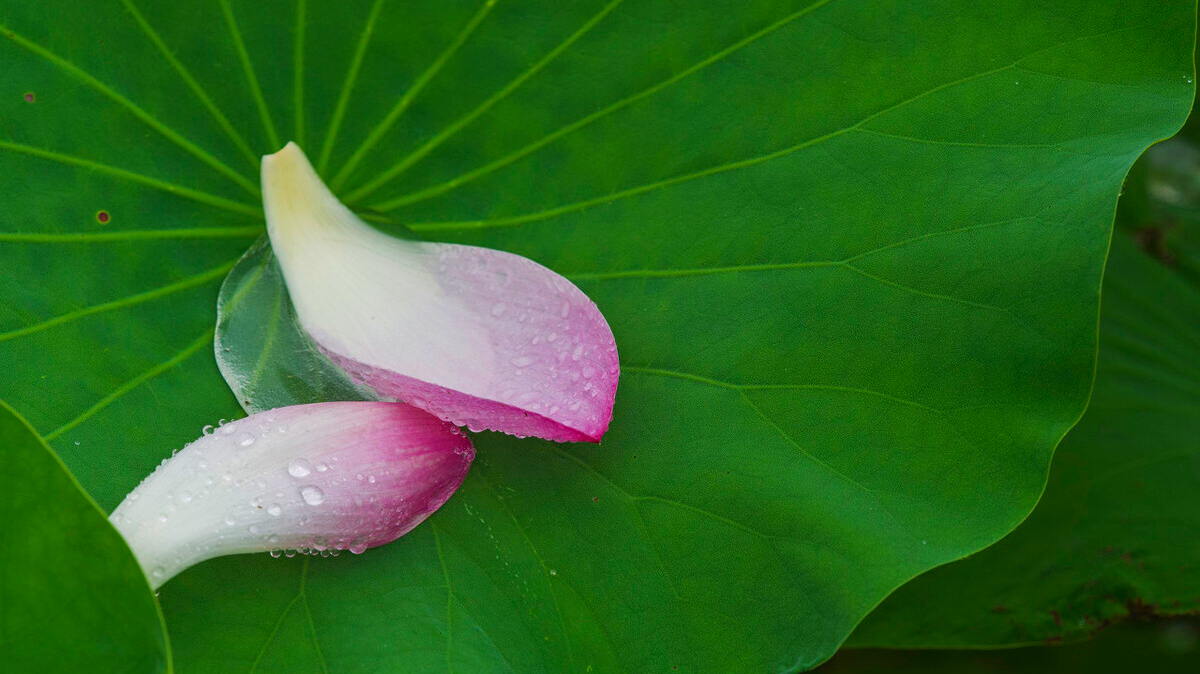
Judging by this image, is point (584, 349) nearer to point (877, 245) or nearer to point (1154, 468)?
point (877, 245)

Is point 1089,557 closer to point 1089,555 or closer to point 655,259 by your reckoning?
point 1089,555

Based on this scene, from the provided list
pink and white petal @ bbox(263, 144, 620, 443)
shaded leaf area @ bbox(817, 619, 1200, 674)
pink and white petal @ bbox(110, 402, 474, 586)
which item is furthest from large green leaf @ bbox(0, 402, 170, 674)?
shaded leaf area @ bbox(817, 619, 1200, 674)

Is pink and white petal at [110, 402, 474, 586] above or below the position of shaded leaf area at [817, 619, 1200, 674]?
above

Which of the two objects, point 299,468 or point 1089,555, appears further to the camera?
point 1089,555

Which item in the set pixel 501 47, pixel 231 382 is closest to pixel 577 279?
pixel 501 47

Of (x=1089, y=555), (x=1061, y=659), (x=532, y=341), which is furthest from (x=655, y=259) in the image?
(x=1061, y=659)

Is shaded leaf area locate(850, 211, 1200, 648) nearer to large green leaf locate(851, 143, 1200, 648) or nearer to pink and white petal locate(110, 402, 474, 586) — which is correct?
large green leaf locate(851, 143, 1200, 648)

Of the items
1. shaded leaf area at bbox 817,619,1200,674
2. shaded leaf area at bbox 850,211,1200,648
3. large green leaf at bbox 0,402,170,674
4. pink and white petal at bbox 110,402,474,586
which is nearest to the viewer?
large green leaf at bbox 0,402,170,674
